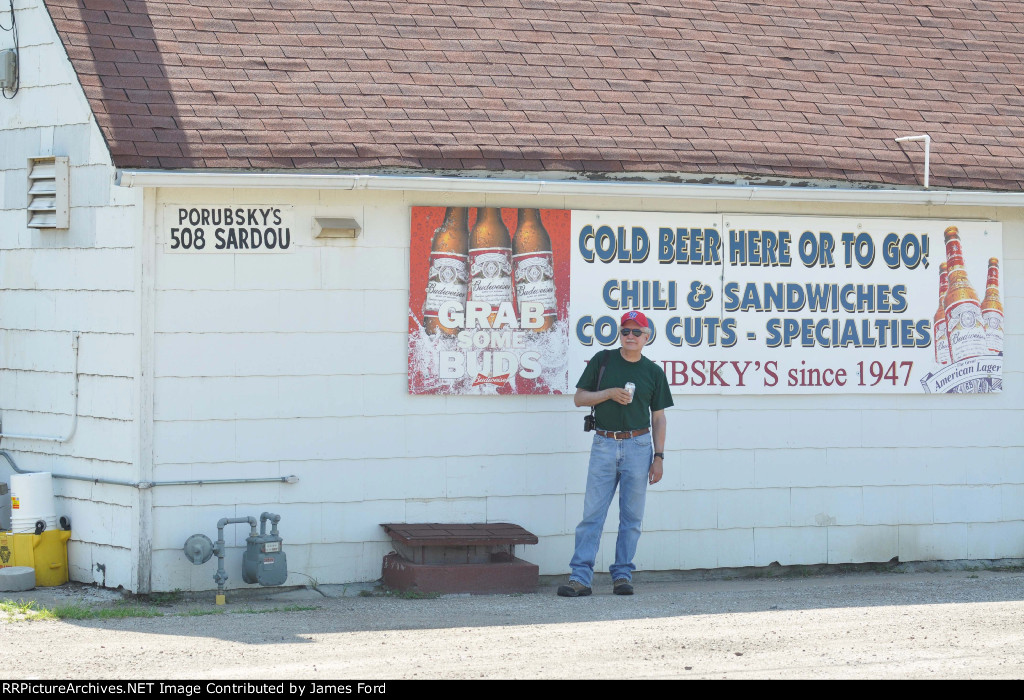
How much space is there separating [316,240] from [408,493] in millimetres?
1845

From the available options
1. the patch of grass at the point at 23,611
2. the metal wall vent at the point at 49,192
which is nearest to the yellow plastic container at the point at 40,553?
the patch of grass at the point at 23,611

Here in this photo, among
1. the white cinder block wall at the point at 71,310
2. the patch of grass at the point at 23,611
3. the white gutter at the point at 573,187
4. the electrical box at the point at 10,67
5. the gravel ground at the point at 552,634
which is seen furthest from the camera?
the electrical box at the point at 10,67

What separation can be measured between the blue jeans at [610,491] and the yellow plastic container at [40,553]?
347 cm

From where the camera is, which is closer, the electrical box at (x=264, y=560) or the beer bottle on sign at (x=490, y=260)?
the electrical box at (x=264, y=560)

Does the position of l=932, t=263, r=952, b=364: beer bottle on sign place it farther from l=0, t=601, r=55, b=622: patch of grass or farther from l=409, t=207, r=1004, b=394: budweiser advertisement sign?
l=0, t=601, r=55, b=622: patch of grass

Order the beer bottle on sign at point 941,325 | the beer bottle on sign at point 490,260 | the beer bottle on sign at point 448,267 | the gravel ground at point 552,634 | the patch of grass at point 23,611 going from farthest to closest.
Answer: the beer bottle on sign at point 941,325 < the beer bottle on sign at point 490,260 < the beer bottle on sign at point 448,267 < the patch of grass at point 23,611 < the gravel ground at point 552,634

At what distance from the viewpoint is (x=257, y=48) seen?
9570 mm

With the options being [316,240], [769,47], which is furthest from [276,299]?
[769,47]

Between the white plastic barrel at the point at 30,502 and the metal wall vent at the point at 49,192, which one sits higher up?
the metal wall vent at the point at 49,192

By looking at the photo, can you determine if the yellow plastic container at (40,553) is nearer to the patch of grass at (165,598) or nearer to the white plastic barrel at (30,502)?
the white plastic barrel at (30,502)

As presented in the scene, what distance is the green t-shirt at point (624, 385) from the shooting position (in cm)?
880

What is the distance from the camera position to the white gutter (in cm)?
850

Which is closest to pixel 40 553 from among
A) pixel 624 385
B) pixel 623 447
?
pixel 623 447

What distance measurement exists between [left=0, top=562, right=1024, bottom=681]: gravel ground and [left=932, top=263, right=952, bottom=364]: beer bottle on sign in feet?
5.74
